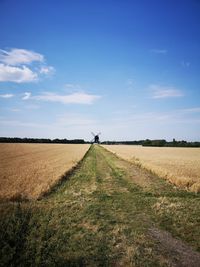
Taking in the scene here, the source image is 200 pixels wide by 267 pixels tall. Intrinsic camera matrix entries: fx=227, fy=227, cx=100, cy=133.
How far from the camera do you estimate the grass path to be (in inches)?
240

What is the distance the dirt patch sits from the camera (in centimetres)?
603

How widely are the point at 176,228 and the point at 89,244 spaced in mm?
3465

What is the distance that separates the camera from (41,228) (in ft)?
25.8

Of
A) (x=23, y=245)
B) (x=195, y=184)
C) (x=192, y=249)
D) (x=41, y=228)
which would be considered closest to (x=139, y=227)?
(x=192, y=249)

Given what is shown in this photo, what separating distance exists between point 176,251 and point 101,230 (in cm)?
266

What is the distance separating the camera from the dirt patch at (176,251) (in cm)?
603

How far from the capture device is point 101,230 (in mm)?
8148

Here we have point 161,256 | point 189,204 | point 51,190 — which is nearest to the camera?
point 161,256

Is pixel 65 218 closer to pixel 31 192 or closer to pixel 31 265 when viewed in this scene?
pixel 31 265

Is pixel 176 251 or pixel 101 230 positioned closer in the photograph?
pixel 176 251

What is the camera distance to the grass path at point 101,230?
6.09 metres

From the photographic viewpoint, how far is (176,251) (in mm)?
6629

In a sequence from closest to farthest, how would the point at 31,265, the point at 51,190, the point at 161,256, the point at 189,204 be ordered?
the point at 31,265 → the point at 161,256 → the point at 189,204 → the point at 51,190

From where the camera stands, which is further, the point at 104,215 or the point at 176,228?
the point at 104,215
